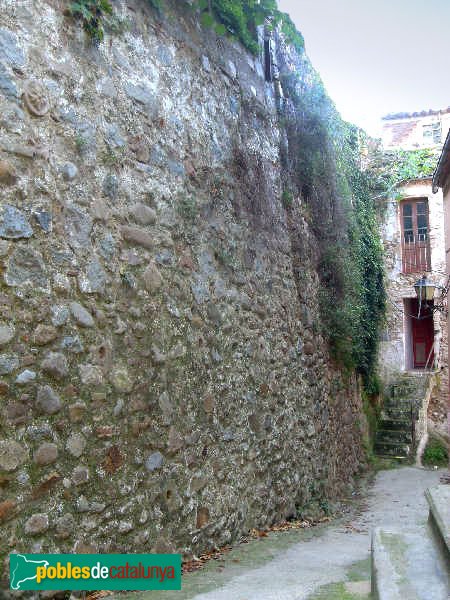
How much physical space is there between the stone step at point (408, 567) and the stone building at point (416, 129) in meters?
13.7

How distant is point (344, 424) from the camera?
848 cm

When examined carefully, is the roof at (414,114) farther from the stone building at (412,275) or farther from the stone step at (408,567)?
the stone step at (408,567)

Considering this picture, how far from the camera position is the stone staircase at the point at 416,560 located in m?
2.47

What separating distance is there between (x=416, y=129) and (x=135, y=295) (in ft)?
46.9

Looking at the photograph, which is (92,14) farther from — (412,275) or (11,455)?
(412,275)

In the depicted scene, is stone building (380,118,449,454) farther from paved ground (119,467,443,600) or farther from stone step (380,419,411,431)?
paved ground (119,467,443,600)

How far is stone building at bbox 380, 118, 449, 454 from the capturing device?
14.4 meters

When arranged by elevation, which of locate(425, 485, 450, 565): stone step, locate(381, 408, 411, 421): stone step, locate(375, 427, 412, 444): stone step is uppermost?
locate(425, 485, 450, 565): stone step

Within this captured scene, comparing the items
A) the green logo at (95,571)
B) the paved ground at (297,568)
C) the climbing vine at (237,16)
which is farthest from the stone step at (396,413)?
the green logo at (95,571)

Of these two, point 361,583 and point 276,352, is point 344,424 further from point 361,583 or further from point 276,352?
point 361,583

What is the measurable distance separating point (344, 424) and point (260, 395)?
3687 millimetres

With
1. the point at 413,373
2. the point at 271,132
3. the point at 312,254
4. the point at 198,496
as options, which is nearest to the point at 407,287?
the point at 413,373

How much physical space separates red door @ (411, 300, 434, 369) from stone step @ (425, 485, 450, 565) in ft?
39.6

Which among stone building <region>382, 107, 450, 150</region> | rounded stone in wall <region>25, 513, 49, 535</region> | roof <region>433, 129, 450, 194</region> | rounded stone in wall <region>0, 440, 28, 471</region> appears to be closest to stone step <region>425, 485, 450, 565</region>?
rounded stone in wall <region>25, 513, 49, 535</region>
